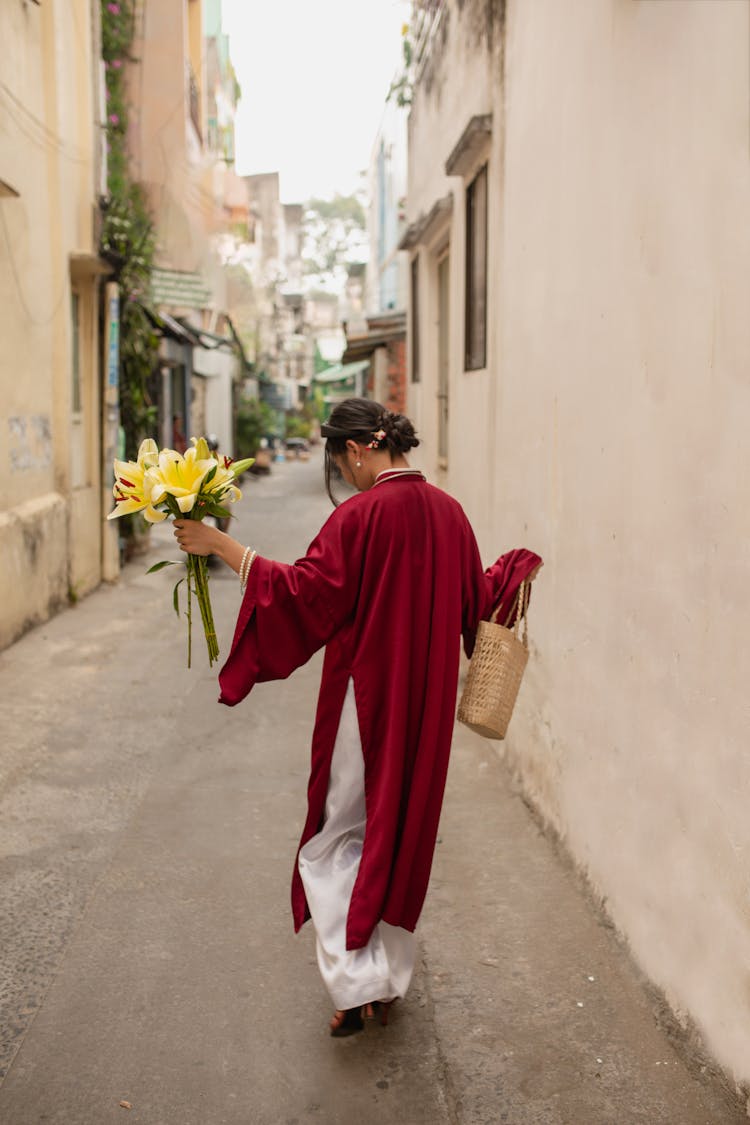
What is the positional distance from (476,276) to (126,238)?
225 inches

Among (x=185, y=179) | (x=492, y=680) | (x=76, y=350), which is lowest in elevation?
(x=492, y=680)

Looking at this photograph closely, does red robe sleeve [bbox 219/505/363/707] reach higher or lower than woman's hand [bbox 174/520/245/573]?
lower

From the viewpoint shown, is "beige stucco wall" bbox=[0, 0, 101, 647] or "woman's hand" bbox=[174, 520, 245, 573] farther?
"beige stucco wall" bbox=[0, 0, 101, 647]

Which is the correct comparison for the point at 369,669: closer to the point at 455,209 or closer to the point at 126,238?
the point at 455,209

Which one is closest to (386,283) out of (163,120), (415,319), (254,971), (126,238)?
(163,120)

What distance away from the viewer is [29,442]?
362 inches

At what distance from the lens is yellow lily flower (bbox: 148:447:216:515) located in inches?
118

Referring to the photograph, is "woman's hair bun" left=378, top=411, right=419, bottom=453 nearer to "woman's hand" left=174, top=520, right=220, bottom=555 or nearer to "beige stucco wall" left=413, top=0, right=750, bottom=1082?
"woman's hand" left=174, top=520, right=220, bottom=555

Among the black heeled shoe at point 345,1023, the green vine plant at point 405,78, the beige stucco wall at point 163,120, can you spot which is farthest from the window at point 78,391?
the black heeled shoe at point 345,1023

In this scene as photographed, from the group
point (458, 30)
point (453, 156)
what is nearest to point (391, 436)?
point (453, 156)

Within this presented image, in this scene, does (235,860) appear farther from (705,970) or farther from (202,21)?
(202,21)

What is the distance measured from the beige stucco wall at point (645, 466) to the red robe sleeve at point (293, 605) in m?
0.92

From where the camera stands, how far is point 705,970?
9.68ft

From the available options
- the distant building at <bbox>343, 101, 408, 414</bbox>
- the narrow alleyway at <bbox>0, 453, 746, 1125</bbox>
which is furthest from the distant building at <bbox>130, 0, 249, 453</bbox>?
the narrow alleyway at <bbox>0, 453, 746, 1125</bbox>
